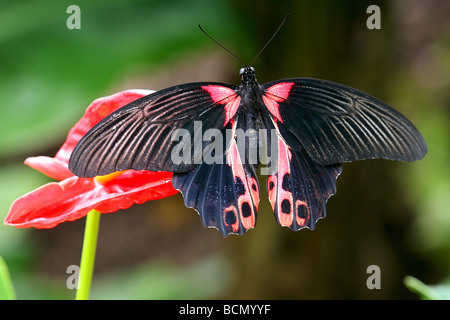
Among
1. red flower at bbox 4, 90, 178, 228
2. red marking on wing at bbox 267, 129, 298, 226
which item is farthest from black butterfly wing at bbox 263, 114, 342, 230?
red flower at bbox 4, 90, 178, 228

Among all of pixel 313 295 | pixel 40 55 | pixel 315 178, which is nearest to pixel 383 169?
pixel 313 295

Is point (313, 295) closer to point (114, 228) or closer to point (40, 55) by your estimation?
point (40, 55)

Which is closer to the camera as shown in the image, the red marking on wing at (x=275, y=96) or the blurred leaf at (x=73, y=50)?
the red marking on wing at (x=275, y=96)

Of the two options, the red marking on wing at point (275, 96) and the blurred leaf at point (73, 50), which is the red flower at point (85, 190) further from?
the blurred leaf at point (73, 50)

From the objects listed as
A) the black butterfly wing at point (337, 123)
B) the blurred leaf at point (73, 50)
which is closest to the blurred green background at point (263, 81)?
the blurred leaf at point (73, 50)

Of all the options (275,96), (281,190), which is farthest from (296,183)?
(275,96)

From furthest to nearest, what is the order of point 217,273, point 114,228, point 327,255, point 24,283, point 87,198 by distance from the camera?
1. point 114,228
2. point 217,273
3. point 24,283
4. point 327,255
5. point 87,198
